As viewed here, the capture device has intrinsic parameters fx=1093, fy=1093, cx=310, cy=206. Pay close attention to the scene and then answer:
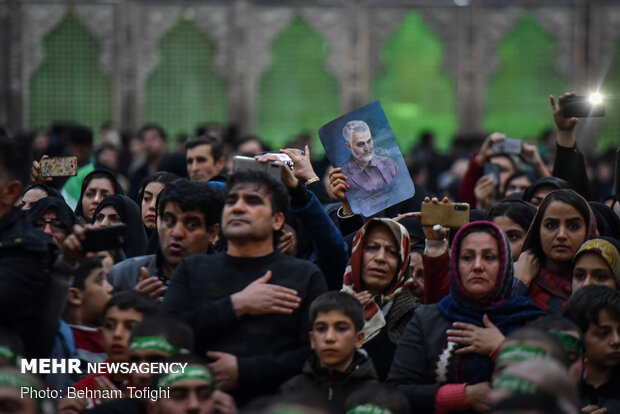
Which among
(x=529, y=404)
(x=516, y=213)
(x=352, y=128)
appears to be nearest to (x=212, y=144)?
(x=352, y=128)

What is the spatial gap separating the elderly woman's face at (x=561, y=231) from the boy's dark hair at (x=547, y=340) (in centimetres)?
153

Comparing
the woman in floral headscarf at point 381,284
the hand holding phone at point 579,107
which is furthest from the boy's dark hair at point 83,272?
the hand holding phone at point 579,107

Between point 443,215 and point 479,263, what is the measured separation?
20.6 inches

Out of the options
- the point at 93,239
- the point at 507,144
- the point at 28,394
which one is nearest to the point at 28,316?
the point at 93,239

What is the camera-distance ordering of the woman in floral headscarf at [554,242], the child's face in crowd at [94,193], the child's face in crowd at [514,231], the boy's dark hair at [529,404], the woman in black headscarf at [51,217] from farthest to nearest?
1. the child's face in crowd at [94,193]
2. the child's face in crowd at [514,231]
3. the woman in black headscarf at [51,217]
4. the woman in floral headscarf at [554,242]
5. the boy's dark hair at [529,404]

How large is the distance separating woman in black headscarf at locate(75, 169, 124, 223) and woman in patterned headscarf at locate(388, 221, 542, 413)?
289cm

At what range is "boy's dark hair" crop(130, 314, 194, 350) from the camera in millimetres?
4559

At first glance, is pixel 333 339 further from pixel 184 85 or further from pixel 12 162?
pixel 184 85

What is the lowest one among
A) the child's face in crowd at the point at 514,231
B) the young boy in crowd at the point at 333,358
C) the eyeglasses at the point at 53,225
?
the young boy in crowd at the point at 333,358

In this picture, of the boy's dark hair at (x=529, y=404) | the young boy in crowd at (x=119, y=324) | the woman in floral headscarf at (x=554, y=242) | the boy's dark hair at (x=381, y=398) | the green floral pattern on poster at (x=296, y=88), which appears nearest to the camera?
the boy's dark hair at (x=529, y=404)

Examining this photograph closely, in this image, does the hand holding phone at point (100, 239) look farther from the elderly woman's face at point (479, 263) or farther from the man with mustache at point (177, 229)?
the elderly woman's face at point (479, 263)

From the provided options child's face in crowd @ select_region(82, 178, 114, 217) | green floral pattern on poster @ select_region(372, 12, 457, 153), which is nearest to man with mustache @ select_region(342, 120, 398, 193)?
child's face in crowd @ select_region(82, 178, 114, 217)

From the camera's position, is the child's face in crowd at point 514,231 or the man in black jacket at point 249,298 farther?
the child's face in crowd at point 514,231

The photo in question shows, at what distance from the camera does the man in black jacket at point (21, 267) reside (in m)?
4.52
